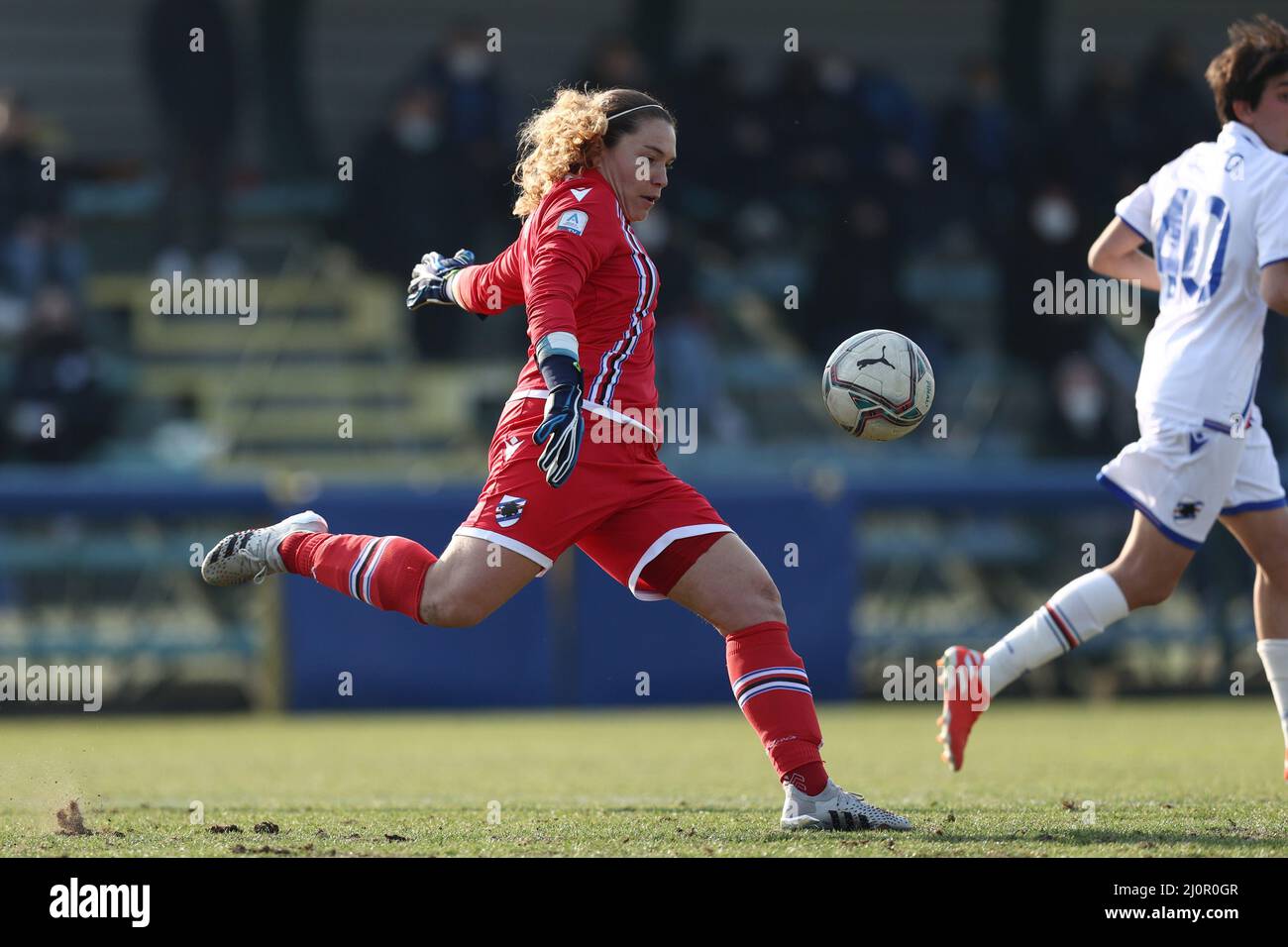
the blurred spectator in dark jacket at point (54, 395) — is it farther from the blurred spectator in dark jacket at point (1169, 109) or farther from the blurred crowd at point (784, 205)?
the blurred spectator in dark jacket at point (1169, 109)

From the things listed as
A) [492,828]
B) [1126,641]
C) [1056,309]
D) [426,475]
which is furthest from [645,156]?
[1056,309]

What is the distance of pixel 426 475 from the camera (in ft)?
42.6

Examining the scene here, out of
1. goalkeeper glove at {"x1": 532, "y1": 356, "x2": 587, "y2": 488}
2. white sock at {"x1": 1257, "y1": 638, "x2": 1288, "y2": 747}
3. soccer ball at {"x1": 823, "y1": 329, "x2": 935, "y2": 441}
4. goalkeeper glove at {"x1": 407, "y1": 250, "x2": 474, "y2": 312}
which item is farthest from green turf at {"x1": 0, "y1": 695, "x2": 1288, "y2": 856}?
goalkeeper glove at {"x1": 407, "y1": 250, "x2": 474, "y2": 312}

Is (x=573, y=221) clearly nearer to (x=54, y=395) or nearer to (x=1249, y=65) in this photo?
(x=1249, y=65)

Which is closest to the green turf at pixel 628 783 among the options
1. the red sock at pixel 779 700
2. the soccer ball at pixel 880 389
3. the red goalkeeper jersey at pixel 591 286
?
the red sock at pixel 779 700

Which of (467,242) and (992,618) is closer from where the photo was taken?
(992,618)

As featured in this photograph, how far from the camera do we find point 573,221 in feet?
16.5

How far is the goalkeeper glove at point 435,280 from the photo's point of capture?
582cm

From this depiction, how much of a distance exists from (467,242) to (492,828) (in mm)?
8746

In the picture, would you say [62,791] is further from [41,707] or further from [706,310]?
[706,310]

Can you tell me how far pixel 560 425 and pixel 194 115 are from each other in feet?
33.4

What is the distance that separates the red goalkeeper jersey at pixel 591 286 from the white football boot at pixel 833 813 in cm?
122

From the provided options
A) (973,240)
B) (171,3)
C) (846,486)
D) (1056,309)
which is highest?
(171,3)

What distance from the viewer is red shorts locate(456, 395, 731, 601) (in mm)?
5062
